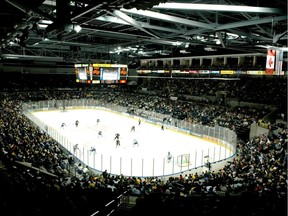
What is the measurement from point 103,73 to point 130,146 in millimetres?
8290

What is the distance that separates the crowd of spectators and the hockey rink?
5.60 ft

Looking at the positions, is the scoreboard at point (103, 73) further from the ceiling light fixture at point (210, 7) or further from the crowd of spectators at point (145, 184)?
the ceiling light fixture at point (210, 7)

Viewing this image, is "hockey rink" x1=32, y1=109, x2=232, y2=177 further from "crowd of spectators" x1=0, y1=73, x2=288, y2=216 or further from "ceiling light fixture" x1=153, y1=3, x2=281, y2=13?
"ceiling light fixture" x1=153, y1=3, x2=281, y2=13

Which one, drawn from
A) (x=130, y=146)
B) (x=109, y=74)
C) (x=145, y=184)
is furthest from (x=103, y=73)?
(x=145, y=184)

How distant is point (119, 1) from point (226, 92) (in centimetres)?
3681

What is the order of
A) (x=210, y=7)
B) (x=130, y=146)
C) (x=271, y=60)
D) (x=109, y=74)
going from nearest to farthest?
(x=210, y=7), (x=271, y=60), (x=130, y=146), (x=109, y=74)

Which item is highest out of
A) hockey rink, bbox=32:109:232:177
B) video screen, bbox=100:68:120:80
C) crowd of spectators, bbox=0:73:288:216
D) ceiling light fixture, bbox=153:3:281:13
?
ceiling light fixture, bbox=153:3:281:13

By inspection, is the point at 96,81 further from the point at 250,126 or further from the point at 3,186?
the point at 3,186

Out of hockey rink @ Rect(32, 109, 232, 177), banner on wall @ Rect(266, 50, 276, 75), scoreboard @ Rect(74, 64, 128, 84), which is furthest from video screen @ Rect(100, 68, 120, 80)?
banner on wall @ Rect(266, 50, 276, 75)

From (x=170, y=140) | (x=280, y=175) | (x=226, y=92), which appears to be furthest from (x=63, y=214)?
(x=226, y=92)

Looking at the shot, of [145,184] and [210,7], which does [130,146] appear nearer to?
[145,184]

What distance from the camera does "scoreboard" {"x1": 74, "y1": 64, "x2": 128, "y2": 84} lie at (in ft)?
90.4

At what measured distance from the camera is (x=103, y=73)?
2788cm

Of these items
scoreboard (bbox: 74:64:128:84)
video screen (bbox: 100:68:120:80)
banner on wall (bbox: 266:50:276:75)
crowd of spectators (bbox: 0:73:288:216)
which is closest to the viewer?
crowd of spectators (bbox: 0:73:288:216)
